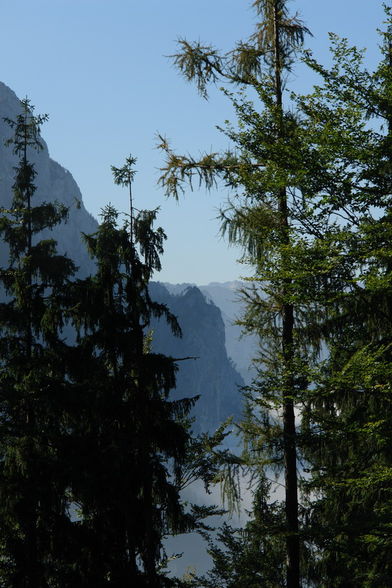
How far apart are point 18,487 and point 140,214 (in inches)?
211

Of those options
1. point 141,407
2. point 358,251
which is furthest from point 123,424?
point 358,251

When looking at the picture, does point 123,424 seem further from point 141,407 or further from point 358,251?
point 358,251

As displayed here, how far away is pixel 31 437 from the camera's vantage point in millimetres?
12461

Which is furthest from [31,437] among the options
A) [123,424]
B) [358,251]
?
[358,251]

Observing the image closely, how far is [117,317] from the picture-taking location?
491 inches

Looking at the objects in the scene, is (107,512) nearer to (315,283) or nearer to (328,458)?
(328,458)

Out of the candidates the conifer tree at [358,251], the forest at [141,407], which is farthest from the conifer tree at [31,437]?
the conifer tree at [358,251]

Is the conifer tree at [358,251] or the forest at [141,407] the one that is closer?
the conifer tree at [358,251]

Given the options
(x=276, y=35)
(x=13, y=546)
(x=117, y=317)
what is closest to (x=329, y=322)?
(x=117, y=317)

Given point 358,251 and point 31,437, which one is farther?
point 31,437

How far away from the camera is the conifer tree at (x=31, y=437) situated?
12.1 metres

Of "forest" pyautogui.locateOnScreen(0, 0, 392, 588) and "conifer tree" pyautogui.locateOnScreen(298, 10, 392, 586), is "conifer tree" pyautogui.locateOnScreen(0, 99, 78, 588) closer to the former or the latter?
"forest" pyautogui.locateOnScreen(0, 0, 392, 588)

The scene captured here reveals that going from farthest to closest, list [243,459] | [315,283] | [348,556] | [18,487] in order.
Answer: [18,487] → [243,459] → [315,283] → [348,556]

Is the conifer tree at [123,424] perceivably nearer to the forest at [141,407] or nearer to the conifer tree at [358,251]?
the forest at [141,407]
